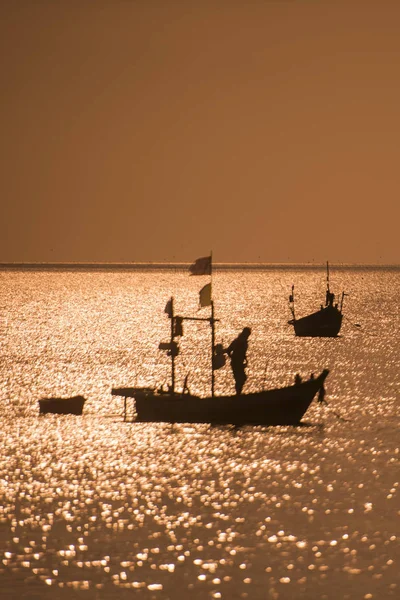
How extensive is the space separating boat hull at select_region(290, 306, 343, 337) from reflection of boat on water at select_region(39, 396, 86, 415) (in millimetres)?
56373

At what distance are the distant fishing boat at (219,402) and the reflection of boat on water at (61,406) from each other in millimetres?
5467

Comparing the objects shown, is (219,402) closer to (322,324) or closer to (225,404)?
(225,404)

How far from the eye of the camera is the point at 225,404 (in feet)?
149

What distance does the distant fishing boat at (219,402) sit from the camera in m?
45.3

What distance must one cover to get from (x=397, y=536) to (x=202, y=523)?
16.3 feet

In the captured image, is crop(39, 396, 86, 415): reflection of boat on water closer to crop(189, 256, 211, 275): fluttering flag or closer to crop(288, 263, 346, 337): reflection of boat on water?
crop(189, 256, 211, 275): fluttering flag

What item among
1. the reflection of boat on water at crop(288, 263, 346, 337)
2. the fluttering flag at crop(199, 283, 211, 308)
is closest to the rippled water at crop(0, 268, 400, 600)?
the fluttering flag at crop(199, 283, 211, 308)

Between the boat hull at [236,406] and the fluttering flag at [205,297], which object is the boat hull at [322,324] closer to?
the boat hull at [236,406]

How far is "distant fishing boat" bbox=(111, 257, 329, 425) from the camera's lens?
149ft

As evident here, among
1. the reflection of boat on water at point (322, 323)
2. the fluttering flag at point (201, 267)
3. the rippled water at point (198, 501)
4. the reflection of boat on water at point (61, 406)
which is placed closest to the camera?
the rippled water at point (198, 501)

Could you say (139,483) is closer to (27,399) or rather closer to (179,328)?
(179,328)

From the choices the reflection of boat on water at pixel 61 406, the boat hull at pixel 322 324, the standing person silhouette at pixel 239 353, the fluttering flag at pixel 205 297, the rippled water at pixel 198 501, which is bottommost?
the rippled water at pixel 198 501

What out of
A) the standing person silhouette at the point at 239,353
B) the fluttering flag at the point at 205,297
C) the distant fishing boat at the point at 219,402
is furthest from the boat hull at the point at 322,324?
the standing person silhouette at the point at 239,353

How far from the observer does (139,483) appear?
119 ft
